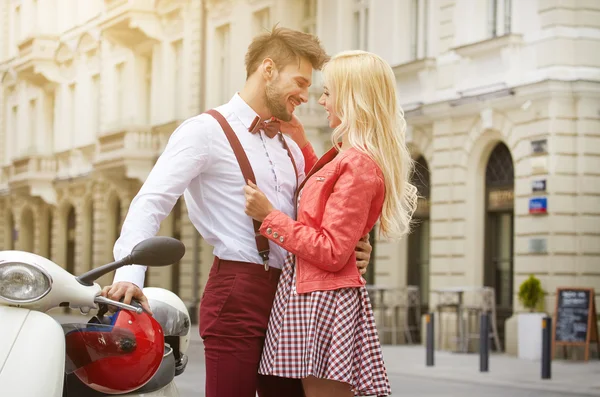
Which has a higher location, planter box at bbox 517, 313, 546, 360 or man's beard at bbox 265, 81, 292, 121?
man's beard at bbox 265, 81, 292, 121

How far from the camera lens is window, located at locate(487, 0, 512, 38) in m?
20.8

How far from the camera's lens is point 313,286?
12.5ft

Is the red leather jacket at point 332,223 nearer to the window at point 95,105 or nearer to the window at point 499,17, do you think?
the window at point 499,17

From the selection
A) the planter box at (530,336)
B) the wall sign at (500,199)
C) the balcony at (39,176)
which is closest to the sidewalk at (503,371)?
the planter box at (530,336)

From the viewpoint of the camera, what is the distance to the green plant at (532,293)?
19344mm

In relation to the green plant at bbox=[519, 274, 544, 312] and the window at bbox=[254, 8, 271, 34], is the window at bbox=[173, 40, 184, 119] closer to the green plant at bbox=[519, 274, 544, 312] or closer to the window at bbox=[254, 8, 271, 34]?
the window at bbox=[254, 8, 271, 34]

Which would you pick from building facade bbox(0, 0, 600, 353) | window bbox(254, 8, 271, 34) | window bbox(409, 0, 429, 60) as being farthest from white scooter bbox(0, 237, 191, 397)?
window bbox(254, 8, 271, 34)

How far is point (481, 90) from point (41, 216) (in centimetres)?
2487

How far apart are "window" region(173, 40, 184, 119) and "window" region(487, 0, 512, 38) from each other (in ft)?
43.3

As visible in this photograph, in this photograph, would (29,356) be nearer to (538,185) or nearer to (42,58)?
(538,185)

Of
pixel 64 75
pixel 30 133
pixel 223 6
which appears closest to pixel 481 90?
pixel 223 6

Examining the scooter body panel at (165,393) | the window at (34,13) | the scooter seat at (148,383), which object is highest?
the window at (34,13)

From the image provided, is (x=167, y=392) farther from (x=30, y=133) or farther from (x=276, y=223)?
(x=30, y=133)

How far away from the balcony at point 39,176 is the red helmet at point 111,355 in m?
38.5
